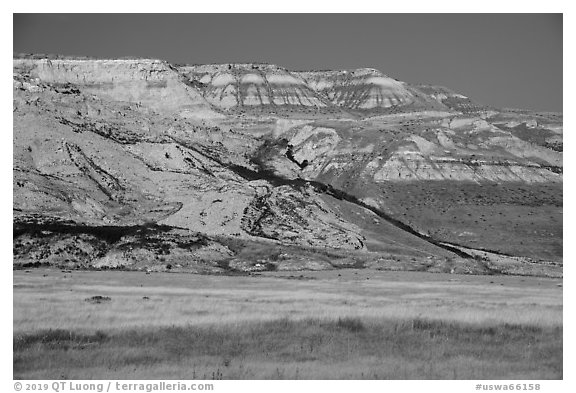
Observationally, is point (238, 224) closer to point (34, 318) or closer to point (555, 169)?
point (34, 318)

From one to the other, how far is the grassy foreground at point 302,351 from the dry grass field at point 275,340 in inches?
1.6

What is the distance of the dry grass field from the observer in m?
24.3

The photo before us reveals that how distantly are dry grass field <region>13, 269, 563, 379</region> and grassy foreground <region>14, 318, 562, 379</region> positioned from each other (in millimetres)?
39

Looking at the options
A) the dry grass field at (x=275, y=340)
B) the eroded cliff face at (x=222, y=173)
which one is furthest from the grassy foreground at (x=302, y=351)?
the eroded cliff face at (x=222, y=173)

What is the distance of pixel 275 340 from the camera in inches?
1121

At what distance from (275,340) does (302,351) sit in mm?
1681

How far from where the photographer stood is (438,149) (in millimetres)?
168875

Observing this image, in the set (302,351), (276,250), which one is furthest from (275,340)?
(276,250)

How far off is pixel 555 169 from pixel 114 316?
148131mm

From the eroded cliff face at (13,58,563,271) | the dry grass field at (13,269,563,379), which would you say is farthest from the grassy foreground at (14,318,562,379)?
the eroded cliff face at (13,58,563,271)

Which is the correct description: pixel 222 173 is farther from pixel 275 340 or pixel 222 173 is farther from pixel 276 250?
pixel 275 340

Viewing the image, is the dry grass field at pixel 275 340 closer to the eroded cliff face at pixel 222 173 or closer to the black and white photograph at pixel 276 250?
the black and white photograph at pixel 276 250

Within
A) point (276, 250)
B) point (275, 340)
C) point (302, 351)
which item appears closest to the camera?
point (302, 351)
